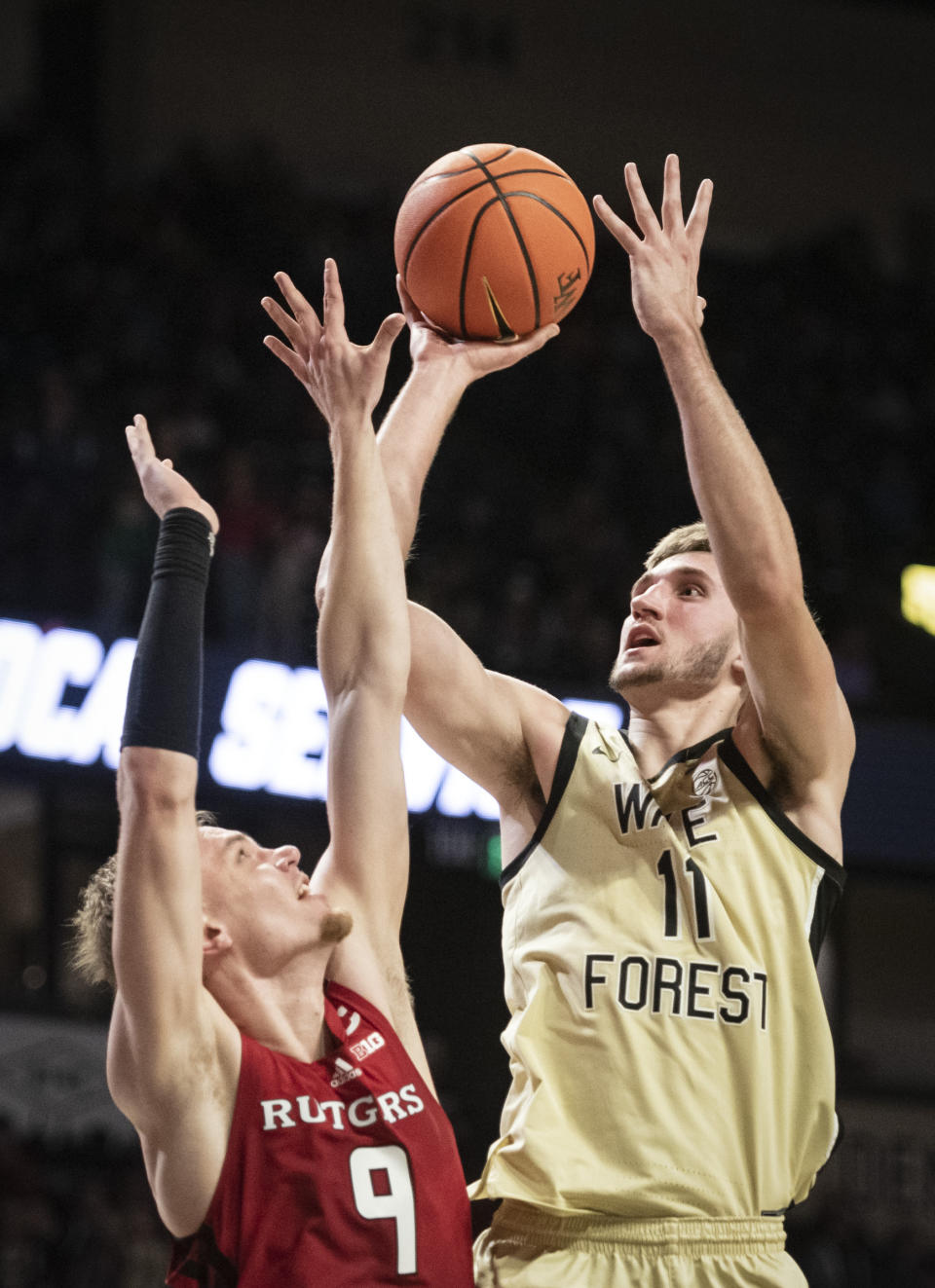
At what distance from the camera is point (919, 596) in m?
11.8

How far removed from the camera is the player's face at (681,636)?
3455 millimetres

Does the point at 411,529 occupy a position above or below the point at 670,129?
below

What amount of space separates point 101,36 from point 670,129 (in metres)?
5.94

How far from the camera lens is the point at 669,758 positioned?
3.44m

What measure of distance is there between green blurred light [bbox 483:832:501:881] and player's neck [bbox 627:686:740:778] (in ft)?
21.2

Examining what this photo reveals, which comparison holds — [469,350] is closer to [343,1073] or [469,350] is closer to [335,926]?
[335,926]

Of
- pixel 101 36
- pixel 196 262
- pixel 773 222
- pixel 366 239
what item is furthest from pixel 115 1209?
pixel 773 222

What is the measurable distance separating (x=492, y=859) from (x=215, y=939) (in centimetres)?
712

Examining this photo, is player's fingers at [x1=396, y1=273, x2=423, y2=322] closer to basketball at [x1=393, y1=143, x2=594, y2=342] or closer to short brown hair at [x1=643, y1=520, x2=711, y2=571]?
basketball at [x1=393, y1=143, x2=594, y2=342]

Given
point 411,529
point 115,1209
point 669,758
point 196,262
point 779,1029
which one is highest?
point 196,262

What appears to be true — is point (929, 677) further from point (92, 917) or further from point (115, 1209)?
point (92, 917)

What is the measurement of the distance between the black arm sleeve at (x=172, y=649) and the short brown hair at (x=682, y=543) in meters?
1.31

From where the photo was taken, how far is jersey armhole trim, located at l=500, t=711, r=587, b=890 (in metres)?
3.33

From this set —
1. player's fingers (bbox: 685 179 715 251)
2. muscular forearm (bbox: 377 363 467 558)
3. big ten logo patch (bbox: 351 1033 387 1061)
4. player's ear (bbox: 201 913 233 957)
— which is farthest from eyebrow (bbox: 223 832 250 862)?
player's fingers (bbox: 685 179 715 251)
